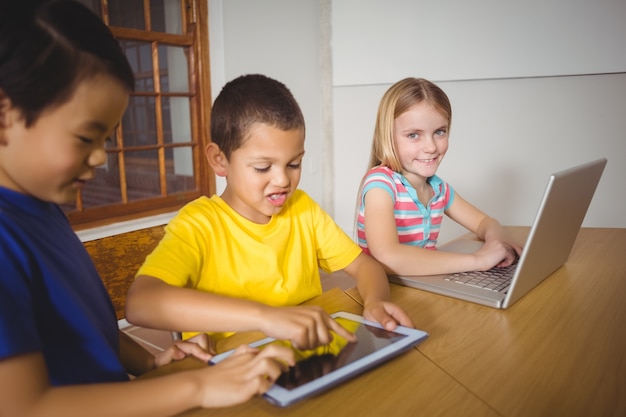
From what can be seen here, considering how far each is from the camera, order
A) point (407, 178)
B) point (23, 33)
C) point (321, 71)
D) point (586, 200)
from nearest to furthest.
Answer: point (23, 33) < point (586, 200) < point (407, 178) < point (321, 71)

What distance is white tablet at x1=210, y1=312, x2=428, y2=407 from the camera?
65 centimetres

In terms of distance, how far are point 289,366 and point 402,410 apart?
161 mm

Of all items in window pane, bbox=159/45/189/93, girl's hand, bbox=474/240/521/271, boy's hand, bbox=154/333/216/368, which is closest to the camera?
boy's hand, bbox=154/333/216/368

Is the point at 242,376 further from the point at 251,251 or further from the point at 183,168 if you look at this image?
the point at 183,168

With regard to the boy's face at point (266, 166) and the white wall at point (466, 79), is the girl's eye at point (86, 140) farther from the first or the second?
the white wall at point (466, 79)

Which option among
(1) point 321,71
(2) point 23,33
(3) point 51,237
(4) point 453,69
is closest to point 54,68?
(2) point 23,33

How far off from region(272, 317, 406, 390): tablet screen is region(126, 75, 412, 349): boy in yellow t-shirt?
0.04 metres

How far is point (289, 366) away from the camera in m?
0.71

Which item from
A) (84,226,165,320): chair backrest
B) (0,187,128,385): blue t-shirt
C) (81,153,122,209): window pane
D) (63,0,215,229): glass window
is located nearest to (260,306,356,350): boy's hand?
(0,187,128,385): blue t-shirt

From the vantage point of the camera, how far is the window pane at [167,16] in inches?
127

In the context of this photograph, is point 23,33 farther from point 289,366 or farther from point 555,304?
point 555,304

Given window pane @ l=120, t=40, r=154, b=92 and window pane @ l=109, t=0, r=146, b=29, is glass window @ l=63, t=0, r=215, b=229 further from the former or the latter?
window pane @ l=120, t=40, r=154, b=92

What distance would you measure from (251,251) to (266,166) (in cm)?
21

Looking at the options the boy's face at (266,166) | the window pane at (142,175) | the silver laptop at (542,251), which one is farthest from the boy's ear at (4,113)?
the window pane at (142,175)
